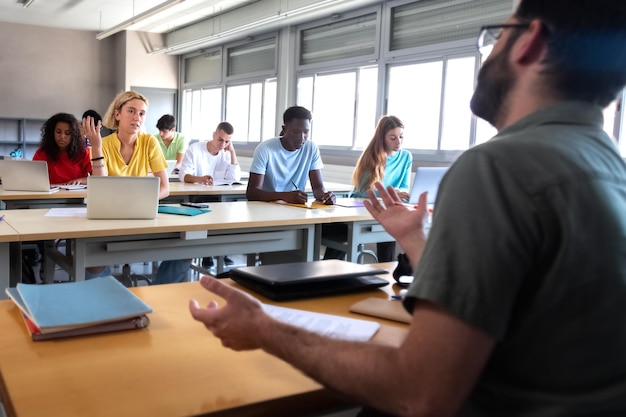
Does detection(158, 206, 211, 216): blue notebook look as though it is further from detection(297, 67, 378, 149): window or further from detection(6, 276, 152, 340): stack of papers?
detection(297, 67, 378, 149): window

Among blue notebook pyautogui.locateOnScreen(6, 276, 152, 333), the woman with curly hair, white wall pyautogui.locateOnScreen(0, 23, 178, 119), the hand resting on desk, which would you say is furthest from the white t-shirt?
white wall pyautogui.locateOnScreen(0, 23, 178, 119)

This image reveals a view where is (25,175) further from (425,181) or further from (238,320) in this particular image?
(238,320)

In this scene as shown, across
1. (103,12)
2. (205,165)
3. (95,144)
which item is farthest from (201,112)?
(95,144)

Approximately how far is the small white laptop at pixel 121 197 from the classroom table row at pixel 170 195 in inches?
47.4

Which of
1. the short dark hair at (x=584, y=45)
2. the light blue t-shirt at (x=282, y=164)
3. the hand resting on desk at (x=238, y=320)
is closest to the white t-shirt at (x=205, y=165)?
the light blue t-shirt at (x=282, y=164)

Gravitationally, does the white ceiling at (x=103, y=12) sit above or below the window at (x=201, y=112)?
above

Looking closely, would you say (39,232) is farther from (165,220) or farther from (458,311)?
(458,311)

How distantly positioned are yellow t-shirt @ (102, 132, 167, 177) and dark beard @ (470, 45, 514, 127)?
3113 mm

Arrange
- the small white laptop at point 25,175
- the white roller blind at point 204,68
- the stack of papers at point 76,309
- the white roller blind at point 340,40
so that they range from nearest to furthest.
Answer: the stack of papers at point 76,309, the small white laptop at point 25,175, the white roller blind at point 340,40, the white roller blind at point 204,68

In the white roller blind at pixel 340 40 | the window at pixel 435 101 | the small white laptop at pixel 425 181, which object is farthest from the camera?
the white roller blind at pixel 340 40

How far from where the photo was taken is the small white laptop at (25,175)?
145 inches

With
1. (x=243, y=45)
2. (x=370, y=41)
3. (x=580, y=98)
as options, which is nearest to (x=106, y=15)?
(x=243, y=45)

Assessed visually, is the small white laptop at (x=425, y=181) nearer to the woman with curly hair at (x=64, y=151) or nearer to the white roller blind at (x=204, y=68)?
the woman with curly hair at (x=64, y=151)

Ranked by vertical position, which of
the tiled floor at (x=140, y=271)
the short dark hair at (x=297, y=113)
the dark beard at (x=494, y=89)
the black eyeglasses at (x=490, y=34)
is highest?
the short dark hair at (x=297, y=113)
